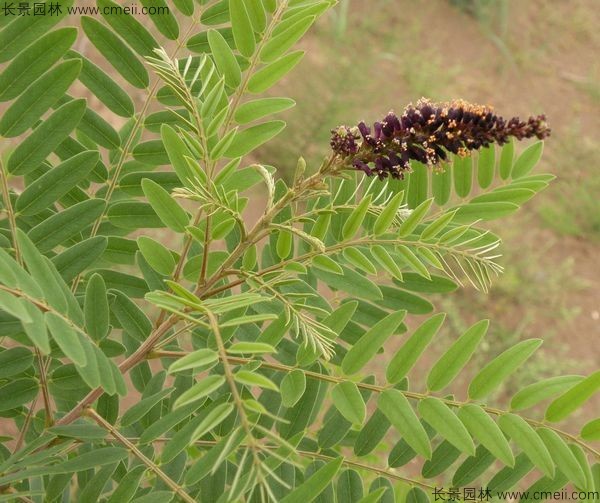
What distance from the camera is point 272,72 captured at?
3.68ft

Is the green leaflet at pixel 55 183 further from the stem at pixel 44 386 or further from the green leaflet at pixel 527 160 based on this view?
the green leaflet at pixel 527 160

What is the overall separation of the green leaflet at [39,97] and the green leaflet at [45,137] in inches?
0.6

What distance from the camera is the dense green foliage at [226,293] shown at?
3.15 feet

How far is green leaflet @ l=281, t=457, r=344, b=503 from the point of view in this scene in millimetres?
925

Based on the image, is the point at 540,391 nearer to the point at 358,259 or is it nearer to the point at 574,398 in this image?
the point at 574,398

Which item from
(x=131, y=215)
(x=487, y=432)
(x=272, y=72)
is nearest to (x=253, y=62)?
(x=272, y=72)

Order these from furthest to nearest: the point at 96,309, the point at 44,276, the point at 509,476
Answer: the point at 509,476 → the point at 96,309 → the point at 44,276

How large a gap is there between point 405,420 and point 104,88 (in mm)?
727

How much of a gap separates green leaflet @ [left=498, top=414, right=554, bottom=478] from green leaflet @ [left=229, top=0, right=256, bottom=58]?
644 millimetres

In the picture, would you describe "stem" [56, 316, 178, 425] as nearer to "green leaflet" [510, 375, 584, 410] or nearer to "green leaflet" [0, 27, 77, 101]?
"green leaflet" [0, 27, 77, 101]

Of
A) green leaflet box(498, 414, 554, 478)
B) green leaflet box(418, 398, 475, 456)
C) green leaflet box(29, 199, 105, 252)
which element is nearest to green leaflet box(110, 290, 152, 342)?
green leaflet box(29, 199, 105, 252)

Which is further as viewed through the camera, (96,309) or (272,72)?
(272,72)

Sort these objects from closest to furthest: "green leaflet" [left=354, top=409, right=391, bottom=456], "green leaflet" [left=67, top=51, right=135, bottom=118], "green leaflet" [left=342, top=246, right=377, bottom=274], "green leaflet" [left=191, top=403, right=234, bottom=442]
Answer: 1. "green leaflet" [left=191, top=403, right=234, bottom=442]
2. "green leaflet" [left=342, top=246, right=377, bottom=274]
3. "green leaflet" [left=354, top=409, right=391, bottom=456]
4. "green leaflet" [left=67, top=51, right=135, bottom=118]

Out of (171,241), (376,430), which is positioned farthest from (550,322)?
(376,430)
